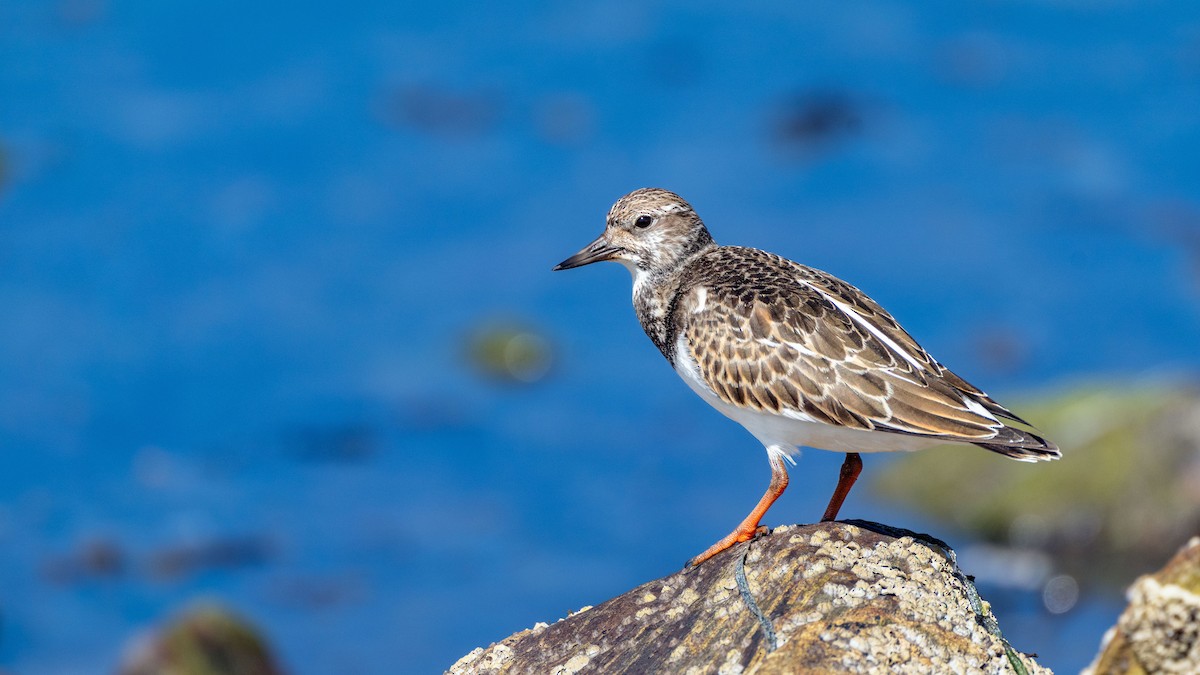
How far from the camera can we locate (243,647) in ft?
36.6

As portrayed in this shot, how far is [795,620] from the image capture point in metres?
5.68

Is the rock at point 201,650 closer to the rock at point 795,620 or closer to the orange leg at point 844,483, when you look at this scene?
the rock at point 795,620

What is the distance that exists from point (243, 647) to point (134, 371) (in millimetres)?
6213

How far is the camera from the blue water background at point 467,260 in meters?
14.6

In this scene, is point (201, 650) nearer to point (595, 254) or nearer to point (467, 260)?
point (595, 254)

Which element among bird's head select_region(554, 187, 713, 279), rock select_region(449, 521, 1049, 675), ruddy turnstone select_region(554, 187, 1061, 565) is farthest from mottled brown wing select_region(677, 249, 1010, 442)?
rock select_region(449, 521, 1049, 675)

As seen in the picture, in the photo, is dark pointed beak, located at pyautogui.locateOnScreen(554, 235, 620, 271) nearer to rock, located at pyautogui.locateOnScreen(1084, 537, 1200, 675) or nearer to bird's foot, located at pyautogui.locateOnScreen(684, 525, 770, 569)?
bird's foot, located at pyautogui.locateOnScreen(684, 525, 770, 569)

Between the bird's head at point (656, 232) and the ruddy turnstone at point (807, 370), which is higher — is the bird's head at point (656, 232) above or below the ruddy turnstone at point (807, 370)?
above

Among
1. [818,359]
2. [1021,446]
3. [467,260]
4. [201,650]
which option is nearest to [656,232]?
[818,359]

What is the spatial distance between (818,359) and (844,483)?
0.70 m

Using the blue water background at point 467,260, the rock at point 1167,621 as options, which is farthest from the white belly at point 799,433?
the blue water background at point 467,260

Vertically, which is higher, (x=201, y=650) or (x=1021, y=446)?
(x=201, y=650)

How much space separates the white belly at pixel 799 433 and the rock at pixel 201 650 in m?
5.05

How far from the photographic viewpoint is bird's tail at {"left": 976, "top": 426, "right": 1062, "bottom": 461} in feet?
21.4
